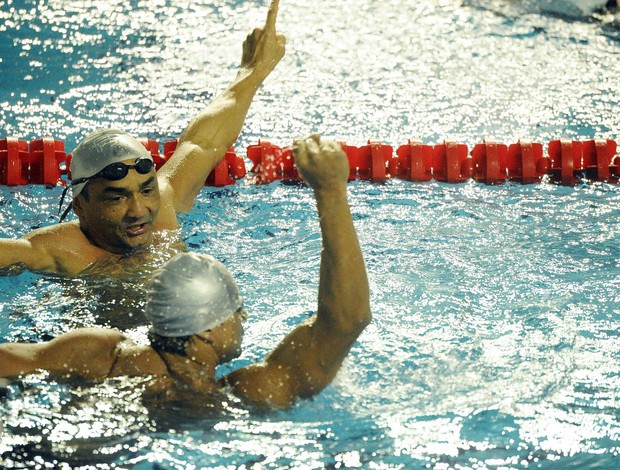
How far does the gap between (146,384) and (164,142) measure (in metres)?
3.55

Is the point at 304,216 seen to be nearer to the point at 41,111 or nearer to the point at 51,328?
the point at 51,328

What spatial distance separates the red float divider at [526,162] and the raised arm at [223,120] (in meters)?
1.88

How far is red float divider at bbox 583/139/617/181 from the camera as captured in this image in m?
5.74

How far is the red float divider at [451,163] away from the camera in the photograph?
5672 millimetres

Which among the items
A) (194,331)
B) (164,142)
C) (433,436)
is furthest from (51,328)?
(164,142)

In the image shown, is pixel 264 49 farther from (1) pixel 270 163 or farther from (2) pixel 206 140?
(1) pixel 270 163

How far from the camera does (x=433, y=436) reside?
3.07 meters

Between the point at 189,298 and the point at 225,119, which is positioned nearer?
the point at 189,298

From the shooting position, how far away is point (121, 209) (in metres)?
3.67

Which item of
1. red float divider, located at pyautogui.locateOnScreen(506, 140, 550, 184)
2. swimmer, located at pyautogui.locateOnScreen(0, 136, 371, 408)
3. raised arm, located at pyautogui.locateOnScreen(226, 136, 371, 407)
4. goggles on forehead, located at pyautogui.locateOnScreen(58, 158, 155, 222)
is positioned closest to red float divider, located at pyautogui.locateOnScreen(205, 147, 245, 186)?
red float divider, located at pyautogui.locateOnScreen(506, 140, 550, 184)

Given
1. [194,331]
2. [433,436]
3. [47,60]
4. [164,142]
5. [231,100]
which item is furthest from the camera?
[47,60]

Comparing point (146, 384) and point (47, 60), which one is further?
point (47, 60)

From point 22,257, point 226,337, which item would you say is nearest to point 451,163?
point 22,257

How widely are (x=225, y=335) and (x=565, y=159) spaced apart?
369 cm
